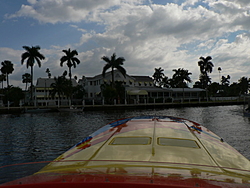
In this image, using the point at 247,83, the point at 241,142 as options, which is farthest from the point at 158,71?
the point at 241,142

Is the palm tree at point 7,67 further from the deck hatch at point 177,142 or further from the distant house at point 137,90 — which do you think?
the deck hatch at point 177,142

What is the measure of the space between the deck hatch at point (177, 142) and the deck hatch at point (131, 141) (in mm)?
239

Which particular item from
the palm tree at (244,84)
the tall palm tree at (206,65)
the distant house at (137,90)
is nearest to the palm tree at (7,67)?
the distant house at (137,90)

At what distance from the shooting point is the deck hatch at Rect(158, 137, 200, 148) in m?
3.71

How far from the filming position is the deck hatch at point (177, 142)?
3706 millimetres

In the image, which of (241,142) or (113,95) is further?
(113,95)

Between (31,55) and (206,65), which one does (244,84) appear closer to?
(206,65)

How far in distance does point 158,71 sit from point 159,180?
86566mm

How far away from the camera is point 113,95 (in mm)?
47250

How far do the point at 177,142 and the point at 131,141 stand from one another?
84 centimetres

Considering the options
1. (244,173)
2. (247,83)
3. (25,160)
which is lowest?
(25,160)

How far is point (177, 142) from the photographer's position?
3.85 meters

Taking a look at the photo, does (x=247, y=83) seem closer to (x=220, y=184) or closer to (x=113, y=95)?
(x=113, y=95)

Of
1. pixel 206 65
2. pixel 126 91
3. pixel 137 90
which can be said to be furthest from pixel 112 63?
pixel 206 65
